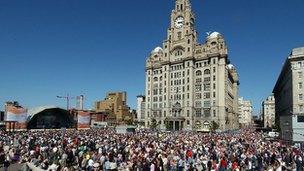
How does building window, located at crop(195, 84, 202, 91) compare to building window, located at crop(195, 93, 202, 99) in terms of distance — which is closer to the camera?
building window, located at crop(195, 84, 202, 91)

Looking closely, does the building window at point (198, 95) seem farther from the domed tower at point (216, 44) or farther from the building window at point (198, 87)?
the domed tower at point (216, 44)

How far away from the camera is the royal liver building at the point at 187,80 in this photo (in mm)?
135750

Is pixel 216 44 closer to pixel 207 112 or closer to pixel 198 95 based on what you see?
pixel 198 95

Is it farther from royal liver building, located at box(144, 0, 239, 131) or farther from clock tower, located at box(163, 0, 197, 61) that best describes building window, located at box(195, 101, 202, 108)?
clock tower, located at box(163, 0, 197, 61)

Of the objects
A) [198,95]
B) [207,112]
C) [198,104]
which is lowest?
[207,112]

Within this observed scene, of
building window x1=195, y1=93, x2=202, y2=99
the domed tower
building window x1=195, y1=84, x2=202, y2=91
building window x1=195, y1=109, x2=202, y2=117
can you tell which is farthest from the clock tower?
building window x1=195, y1=109, x2=202, y2=117

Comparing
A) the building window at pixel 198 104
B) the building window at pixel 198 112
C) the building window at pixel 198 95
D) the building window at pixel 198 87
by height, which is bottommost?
the building window at pixel 198 112

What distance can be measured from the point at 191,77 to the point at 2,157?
115448mm

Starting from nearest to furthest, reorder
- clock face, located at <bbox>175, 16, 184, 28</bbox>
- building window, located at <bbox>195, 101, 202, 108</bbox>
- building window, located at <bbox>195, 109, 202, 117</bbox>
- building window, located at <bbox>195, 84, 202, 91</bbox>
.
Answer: building window, located at <bbox>195, 109, 202, 117</bbox> → building window, located at <bbox>195, 101, 202, 108</bbox> → building window, located at <bbox>195, 84, 202, 91</bbox> → clock face, located at <bbox>175, 16, 184, 28</bbox>

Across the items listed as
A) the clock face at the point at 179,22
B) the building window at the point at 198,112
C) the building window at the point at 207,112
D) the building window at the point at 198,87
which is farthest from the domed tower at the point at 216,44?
the building window at the point at 198,112

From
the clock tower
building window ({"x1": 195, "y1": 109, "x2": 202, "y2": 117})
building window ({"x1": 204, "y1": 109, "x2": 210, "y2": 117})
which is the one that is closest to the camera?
building window ({"x1": 204, "y1": 109, "x2": 210, "y2": 117})

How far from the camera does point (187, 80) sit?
142 m

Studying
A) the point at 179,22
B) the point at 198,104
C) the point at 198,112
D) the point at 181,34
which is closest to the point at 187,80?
the point at 198,104

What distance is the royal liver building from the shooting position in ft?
445
